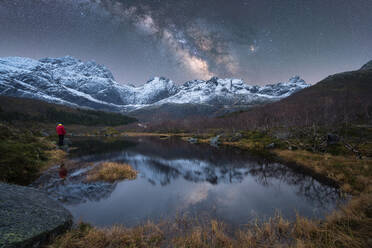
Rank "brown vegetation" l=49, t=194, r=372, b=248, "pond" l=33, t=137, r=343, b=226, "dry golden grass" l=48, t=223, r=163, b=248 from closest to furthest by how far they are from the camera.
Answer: "dry golden grass" l=48, t=223, r=163, b=248 → "brown vegetation" l=49, t=194, r=372, b=248 → "pond" l=33, t=137, r=343, b=226

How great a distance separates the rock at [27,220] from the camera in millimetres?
5820

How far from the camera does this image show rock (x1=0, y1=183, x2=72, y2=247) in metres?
5.82

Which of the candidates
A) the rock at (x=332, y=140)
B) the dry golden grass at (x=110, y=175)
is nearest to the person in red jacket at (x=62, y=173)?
the dry golden grass at (x=110, y=175)

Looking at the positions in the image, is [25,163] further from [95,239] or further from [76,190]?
[95,239]

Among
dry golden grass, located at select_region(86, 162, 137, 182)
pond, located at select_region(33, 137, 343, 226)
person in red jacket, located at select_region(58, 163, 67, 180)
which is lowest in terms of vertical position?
pond, located at select_region(33, 137, 343, 226)

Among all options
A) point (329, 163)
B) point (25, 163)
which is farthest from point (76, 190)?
point (329, 163)

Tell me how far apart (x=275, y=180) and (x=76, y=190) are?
25.4m

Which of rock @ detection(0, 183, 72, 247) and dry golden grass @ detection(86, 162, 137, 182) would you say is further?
dry golden grass @ detection(86, 162, 137, 182)

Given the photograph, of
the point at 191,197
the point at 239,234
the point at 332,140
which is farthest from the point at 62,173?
the point at 332,140

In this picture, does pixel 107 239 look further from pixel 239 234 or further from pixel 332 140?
pixel 332 140

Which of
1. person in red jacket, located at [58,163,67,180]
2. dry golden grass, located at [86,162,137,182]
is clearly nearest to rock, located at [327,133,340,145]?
dry golden grass, located at [86,162,137,182]

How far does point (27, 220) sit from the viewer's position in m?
6.97

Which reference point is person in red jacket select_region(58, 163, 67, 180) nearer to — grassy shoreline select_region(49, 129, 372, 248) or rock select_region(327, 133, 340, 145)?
grassy shoreline select_region(49, 129, 372, 248)

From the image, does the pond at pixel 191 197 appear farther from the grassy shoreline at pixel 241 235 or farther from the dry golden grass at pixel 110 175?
the grassy shoreline at pixel 241 235
